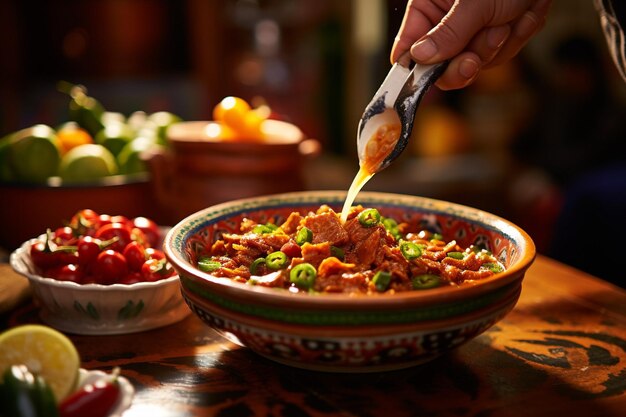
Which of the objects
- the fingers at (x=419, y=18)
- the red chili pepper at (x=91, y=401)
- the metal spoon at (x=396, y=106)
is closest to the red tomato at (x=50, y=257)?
the red chili pepper at (x=91, y=401)

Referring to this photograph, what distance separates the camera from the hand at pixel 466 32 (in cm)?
157

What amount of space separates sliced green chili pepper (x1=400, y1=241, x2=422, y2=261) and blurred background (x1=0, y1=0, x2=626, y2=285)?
10.5 feet

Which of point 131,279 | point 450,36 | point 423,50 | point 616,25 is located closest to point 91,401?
point 131,279

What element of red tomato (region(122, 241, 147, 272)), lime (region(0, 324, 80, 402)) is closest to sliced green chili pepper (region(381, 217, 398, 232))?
red tomato (region(122, 241, 147, 272))

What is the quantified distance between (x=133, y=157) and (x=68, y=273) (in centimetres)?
91

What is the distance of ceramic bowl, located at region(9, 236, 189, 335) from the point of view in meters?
1.53

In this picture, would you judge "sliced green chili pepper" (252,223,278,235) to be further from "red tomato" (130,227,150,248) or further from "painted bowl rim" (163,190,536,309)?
"red tomato" (130,227,150,248)

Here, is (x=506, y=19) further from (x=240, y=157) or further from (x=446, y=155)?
(x=446, y=155)

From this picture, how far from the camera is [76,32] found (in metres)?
4.90

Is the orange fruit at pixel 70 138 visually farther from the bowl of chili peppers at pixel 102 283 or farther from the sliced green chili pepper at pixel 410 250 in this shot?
the sliced green chili pepper at pixel 410 250

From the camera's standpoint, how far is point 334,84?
538 centimetres

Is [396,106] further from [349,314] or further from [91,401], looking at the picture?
[91,401]


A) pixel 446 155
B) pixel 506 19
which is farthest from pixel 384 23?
pixel 506 19

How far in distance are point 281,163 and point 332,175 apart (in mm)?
2865
